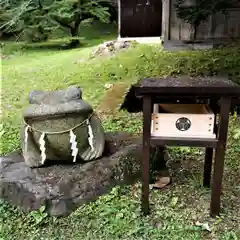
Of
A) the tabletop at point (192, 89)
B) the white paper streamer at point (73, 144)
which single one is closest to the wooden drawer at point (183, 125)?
the tabletop at point (192, 89)

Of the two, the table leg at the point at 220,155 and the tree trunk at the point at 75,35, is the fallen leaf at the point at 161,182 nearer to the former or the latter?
the table leg at the point at 220,155

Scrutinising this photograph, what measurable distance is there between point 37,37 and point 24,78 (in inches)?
223

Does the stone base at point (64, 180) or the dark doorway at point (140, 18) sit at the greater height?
Result: the dark doorway at point (140, 18)

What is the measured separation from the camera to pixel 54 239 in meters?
2.25

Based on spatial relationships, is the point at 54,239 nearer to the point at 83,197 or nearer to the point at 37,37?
the point at 83,197

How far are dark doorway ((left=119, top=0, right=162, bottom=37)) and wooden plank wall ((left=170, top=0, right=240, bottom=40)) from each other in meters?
3.22

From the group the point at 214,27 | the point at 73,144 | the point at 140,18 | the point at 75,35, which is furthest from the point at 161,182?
the point at 75,35

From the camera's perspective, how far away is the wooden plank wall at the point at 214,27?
25.7 feet

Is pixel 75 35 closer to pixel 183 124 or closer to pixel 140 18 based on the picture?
pixel 140 18

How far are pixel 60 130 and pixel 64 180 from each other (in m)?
0.38

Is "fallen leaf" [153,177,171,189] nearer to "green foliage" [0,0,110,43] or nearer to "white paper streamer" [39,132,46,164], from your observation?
"white paper streamer" [39,132,46,164]

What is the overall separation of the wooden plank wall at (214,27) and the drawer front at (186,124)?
6233 mm

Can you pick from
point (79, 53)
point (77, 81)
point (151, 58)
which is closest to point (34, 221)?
point (77, 81)

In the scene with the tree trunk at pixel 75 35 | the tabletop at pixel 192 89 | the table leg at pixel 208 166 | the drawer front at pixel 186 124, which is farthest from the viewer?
the tree trunk at pixel 75 35
